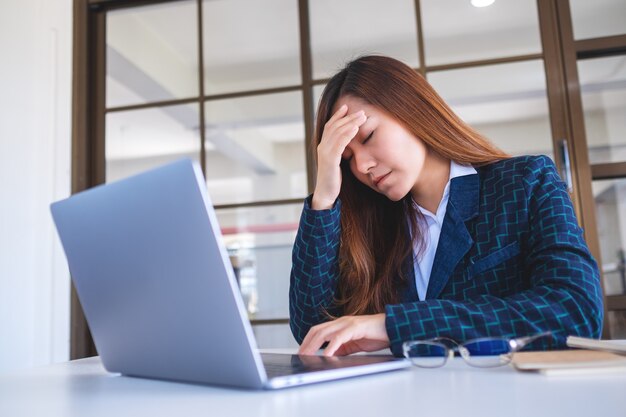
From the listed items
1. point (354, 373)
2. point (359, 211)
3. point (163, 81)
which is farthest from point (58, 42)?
point (354, 373)

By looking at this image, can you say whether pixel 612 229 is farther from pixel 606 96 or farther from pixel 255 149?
pixel 255 149

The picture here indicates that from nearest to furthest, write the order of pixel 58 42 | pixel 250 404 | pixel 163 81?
1. pixel 250 404
2. pixel 58 42
3. pixel 163 81

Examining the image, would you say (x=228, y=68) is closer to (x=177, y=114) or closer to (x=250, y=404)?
(x=177, y=114)

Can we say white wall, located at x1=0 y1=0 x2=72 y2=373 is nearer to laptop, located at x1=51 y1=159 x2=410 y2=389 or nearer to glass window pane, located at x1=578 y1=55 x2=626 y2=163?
laptop, located at x1=51 y1=159 x2=410 y2=389

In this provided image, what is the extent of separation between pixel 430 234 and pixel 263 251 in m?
1.43

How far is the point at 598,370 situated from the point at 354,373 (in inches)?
9.3

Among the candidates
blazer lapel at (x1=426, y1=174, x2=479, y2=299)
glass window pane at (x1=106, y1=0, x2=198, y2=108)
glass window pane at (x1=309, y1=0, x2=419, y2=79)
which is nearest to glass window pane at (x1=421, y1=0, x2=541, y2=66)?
glass window pane at (x1=309, y1=0, x2=419, y2=79)

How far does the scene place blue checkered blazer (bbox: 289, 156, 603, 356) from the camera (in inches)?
30.0

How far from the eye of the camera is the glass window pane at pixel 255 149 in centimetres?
250

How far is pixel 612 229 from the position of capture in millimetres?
2273

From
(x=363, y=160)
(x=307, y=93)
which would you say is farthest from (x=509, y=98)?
(x=363, y=160)

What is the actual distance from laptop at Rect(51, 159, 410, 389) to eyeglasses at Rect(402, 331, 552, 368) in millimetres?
37

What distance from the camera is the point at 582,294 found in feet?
2.59

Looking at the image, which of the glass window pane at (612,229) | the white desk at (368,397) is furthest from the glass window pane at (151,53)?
the white desk at (368,397)
